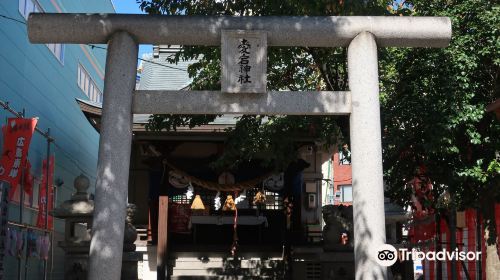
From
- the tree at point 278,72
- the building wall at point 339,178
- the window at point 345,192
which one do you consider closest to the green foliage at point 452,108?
the tree at point 278,72

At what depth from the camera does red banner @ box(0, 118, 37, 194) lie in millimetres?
11516

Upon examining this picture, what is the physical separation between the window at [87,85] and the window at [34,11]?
2342mm

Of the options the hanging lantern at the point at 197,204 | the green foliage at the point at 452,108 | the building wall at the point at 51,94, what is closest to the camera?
the green foliage at the point at 452,108

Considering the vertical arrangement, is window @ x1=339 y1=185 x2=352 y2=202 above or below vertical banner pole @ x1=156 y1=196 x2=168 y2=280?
above

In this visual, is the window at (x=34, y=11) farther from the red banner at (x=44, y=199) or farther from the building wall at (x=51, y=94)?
the red banner at (x=44, y=199)

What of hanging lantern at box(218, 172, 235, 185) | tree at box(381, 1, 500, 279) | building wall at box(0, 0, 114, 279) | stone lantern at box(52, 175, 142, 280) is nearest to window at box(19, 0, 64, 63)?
building wall at box(0, 0, 114, 279)

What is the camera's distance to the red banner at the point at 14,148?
37.8 ft

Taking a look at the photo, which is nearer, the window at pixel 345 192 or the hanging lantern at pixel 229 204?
the hanging lantern at pixel 229 204

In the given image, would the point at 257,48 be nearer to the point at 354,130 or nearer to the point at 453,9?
the point at 354,130

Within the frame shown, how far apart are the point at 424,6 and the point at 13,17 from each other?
869cm

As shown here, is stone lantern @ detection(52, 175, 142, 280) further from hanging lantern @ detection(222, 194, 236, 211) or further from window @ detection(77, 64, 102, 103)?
window @ detection(77, 64, 102, 103)

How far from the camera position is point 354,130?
870cm

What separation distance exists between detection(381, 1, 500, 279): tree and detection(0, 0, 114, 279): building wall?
26.3 ft

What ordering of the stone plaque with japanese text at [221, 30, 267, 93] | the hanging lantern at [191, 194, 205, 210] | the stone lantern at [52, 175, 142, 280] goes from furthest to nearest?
the hanging lantern at [191, 194, 205, 210] → the stone lantern at [52, 175, 142, 280] → the stone plaque with japanese text at [221, 30, 267, 93]
